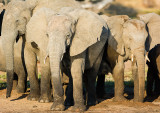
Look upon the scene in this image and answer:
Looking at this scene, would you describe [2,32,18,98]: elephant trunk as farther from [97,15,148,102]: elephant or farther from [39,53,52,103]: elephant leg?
[97,15,148,102]: elephant

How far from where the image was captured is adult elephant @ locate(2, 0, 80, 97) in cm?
586

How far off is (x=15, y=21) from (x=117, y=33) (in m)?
2.05

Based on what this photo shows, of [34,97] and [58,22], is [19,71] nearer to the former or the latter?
[34,97]

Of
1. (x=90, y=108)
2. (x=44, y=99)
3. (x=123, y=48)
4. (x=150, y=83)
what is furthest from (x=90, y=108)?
(x=150, y=83)

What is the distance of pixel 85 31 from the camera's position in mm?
5207

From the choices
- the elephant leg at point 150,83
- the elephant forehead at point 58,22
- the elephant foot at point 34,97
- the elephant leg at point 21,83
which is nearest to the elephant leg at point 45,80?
the elephant foot at point 34,97

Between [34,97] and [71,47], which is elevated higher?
[71,47]

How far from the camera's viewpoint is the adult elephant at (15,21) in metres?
5.86

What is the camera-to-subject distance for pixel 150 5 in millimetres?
1629

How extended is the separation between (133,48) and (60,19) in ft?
6.38

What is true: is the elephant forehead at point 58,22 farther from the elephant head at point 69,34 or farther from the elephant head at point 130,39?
the elephant head at point 130,39

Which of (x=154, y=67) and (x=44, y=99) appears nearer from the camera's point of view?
(x=44, y=99)

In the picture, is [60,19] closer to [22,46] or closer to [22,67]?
[22,46]

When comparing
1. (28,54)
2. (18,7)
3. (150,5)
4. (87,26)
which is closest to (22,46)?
(28,54)
